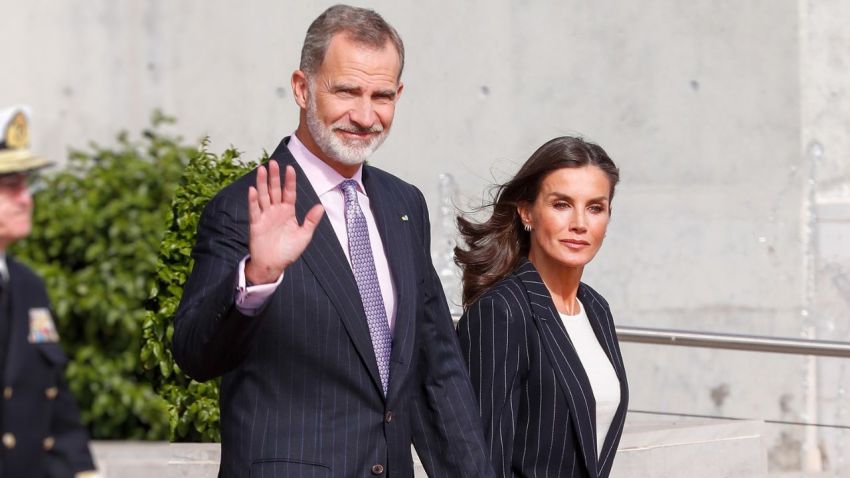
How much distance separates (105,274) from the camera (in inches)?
217

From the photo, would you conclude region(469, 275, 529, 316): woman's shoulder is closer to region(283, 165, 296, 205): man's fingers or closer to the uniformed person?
region(283, 165, 296, 205): man's fingers

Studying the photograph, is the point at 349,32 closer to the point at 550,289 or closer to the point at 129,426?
the point at 550,289

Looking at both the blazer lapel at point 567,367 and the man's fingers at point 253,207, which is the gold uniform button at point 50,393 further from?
the blazer lapel at point 567,367

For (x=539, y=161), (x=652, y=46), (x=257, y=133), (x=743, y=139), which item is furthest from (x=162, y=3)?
(x=539, y=161)

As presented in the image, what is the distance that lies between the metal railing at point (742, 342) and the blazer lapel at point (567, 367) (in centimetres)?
237

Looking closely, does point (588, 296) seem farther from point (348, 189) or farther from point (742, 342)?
point (742, 342)

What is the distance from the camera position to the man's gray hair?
3268 mm

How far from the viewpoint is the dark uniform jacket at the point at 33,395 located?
6.88ft

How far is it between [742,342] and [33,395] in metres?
4.17

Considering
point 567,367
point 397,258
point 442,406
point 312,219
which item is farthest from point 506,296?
point 312,219

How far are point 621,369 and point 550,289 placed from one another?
0.93 ft

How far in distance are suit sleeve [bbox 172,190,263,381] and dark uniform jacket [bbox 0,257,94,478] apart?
2.14 ft

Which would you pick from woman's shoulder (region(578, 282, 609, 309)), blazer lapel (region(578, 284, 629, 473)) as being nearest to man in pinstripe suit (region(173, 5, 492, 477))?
blazer lapel (region(578, 284, 629, 473))

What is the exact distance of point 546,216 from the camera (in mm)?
3770
